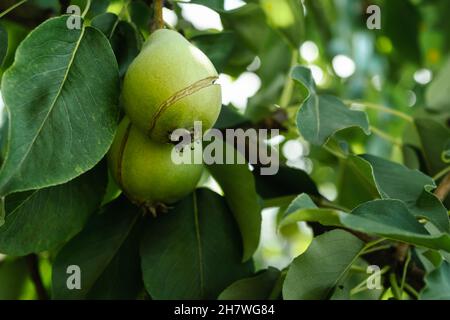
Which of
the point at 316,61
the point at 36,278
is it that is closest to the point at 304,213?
the point at 36,278

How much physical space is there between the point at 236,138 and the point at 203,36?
21cm

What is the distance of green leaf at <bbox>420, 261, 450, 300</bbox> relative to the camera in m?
0.95

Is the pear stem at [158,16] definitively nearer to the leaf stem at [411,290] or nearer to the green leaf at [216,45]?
the green leaf at [216,45]

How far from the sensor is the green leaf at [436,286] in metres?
0.95

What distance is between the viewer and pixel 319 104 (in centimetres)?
111

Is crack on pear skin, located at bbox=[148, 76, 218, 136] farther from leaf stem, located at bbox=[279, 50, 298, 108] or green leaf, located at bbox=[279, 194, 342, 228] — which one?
leaf stem, located at bbox=[279, 50, 298, 108]

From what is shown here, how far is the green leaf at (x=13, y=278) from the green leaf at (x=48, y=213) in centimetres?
54

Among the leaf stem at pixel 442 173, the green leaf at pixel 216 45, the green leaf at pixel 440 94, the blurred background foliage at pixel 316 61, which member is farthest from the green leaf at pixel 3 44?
the green leaf at pixel 440 94

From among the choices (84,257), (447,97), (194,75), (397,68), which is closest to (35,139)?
(194,75)

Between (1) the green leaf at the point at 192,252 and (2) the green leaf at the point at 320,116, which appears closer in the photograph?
(2) the green leaf at the point at 320,116

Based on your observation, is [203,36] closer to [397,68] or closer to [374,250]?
[374,250]

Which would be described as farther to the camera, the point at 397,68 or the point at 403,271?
the point at 397,68

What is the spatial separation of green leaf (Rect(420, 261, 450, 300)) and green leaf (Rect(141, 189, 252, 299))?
1.10 feet

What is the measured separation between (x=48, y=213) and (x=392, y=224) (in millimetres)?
512
